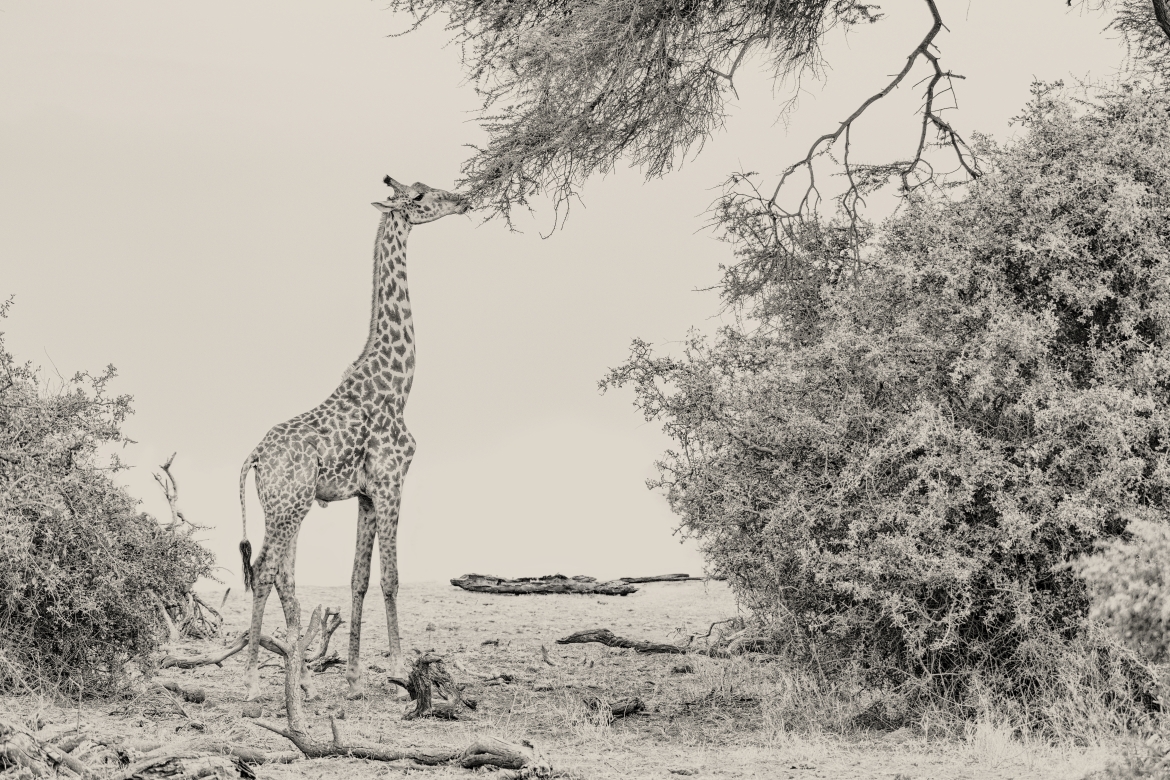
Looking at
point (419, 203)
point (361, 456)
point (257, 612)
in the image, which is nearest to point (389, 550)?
point (361, 456)

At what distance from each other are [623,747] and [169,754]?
330 cm

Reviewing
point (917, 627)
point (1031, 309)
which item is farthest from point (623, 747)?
point (1031, 309)

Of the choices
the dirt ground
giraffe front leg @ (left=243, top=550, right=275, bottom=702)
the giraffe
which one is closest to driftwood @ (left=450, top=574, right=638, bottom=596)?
the dirt ground

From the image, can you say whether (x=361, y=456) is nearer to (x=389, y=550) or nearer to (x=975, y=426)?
(x=389, y=550)

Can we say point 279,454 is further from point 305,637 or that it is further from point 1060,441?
point 1060,441

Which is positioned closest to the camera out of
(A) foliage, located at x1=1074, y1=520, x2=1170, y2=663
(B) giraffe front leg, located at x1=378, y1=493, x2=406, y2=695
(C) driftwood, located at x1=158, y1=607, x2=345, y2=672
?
(A) foliage, located at x1=1074, y1=520, x2=1170, y2=663

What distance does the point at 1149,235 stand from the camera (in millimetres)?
9039

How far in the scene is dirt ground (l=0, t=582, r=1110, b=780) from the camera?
7766mm

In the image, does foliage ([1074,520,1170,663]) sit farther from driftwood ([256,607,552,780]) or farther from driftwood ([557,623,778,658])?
driftwood ([557,623,778,658])

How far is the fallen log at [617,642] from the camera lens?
1377 centimetres

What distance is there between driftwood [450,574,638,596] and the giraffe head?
8.93 meters

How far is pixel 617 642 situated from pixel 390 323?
4729 millimetres

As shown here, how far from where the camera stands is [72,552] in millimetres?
10398

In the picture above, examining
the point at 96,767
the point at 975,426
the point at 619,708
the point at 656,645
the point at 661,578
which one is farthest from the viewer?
the point at 661,578
